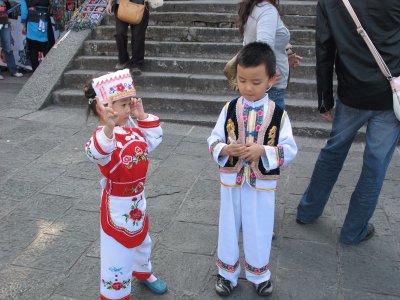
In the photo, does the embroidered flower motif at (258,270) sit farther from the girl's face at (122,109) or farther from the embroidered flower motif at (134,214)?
the girl's face at (122,109)

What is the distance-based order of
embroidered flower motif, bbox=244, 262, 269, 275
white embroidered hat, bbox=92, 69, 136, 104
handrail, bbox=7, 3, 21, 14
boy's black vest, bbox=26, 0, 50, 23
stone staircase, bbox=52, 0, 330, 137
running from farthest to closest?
1. handrail, bbox=7, 3, 21, 14
2. boy's black vest, bbox=26, 0, 50, 23
3. stone staircase, bbox=52, 0, 330, 137
4. embroidered flower motif, bbox=244, 262, 269, 275
5. white embroidered hat, bbox=92, 69, 136, 104

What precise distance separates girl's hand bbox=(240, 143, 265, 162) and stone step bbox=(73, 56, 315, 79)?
4164mm

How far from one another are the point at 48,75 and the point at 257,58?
5.13 metres

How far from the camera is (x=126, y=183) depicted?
6.95 ft

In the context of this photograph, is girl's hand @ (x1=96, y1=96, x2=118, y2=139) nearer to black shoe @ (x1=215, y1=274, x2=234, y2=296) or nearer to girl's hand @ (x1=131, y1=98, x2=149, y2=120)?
girl's hand @ (x1=131, y1=98, x2=149, y2=120)

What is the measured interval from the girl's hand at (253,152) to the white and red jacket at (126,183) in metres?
0.48

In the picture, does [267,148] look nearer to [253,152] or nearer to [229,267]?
[253,152]

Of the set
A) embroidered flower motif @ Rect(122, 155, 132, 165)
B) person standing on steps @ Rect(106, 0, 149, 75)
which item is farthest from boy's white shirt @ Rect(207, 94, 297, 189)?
person standing on steps @ Rect(106, 0, 149, 75)

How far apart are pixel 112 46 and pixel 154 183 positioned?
3.67 metres

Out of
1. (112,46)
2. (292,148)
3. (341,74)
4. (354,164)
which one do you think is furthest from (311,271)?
(112,46)

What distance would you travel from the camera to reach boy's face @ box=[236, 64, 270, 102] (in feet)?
7.02

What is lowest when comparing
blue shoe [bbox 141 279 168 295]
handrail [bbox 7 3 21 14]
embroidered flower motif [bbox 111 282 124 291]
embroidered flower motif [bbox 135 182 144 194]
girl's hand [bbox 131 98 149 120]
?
blue shoe [bbox 141 279 168 295]

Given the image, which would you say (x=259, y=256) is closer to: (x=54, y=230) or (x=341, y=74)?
(x=341, y=74)

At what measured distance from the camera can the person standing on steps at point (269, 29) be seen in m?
2.78
